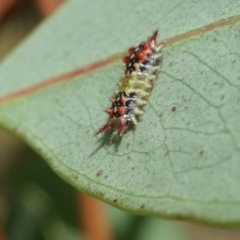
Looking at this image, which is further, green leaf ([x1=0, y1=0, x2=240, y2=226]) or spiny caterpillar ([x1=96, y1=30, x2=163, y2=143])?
spiny caterpillar ([x1=96, y1=30, x2=163, y2=143])

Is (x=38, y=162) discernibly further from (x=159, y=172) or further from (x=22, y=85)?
(x=159, y=172)

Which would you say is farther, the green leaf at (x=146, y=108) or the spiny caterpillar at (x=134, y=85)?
the spiny caterpillar at (x=134, y=85)

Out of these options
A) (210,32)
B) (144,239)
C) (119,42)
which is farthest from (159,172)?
(144,239)

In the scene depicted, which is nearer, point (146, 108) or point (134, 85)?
point (146, 108)
